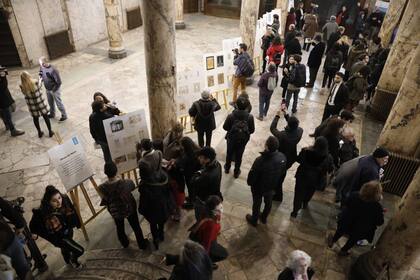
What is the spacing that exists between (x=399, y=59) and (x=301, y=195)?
491cm

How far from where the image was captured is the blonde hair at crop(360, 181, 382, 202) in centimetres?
423

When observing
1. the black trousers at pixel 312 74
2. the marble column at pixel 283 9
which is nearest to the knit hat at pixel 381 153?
the black trousers at pixel 312 74

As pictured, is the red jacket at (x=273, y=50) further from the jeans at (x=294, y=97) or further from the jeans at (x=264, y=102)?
the jeans at (x=264, y=102)

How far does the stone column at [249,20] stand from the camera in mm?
9898

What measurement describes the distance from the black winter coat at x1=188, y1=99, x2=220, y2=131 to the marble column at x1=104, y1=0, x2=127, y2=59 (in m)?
7.16

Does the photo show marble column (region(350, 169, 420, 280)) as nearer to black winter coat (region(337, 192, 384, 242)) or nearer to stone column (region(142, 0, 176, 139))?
black winter coat (region(337, 192, 384, 242))

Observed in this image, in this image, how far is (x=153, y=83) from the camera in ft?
19.3

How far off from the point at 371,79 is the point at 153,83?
269 inches

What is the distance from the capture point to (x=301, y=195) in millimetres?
5395

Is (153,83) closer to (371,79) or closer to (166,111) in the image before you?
(166,111)

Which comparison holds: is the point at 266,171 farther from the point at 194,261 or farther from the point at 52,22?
the point at 52,22

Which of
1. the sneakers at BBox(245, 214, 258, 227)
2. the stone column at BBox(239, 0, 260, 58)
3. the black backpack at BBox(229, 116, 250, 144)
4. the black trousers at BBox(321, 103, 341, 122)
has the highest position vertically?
the stone column at BBox(239, 0, 260, 58)

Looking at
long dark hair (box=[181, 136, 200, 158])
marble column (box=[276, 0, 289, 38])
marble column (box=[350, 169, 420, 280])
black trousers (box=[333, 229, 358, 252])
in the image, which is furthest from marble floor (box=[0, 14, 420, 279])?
marble column (box=[276, 0, 289, 38])

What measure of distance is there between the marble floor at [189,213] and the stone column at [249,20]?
1.51m
